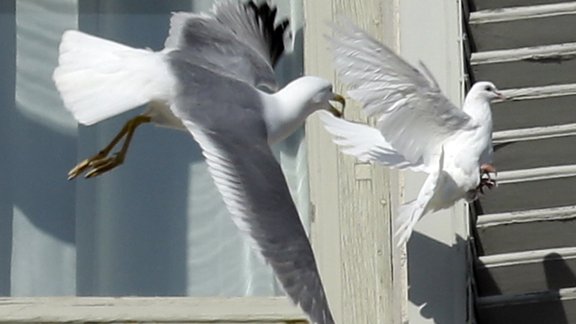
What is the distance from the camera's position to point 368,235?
8125mm

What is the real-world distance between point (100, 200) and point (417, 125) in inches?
34.7

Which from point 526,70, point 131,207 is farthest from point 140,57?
point 526,70

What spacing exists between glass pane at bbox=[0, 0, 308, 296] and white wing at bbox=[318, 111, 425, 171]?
29 cm

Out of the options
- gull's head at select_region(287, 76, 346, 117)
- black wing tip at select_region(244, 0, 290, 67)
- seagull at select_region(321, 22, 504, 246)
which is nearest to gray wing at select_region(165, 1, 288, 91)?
black wing tip at select_region(244, 0, 290, 67)

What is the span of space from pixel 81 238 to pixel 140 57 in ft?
2.00

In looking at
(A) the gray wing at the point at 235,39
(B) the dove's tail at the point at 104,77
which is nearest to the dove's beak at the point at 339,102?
(A) the gray wing at the point at 235,39

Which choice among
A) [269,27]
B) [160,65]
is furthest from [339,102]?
[160,65]

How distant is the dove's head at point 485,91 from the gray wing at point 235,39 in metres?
0.48

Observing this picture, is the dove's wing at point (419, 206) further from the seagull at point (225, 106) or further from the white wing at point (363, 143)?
the seagull at point (225, 106)

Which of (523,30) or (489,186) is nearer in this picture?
(489,186)

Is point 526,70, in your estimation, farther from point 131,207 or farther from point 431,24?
point 131,207

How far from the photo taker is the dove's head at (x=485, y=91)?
7945mm

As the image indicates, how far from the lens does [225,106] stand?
7727 millimetres

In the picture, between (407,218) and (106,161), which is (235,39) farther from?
(407,218)
